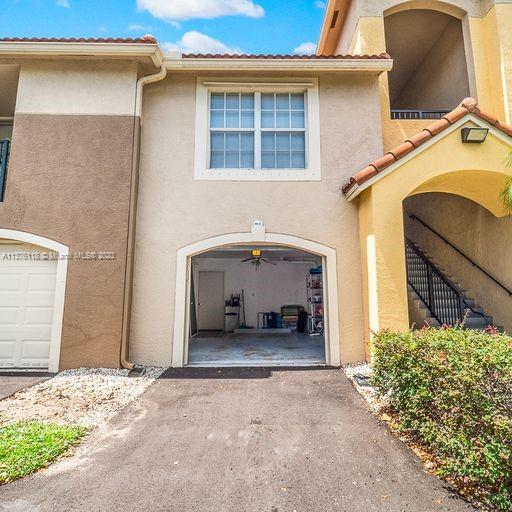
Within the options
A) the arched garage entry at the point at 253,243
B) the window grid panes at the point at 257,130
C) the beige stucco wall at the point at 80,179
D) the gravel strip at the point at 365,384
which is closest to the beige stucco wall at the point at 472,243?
the gravel strip at the point at 365,384

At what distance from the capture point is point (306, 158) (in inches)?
325

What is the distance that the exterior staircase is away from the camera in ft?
26.4

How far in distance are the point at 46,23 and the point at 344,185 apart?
28.7 ft

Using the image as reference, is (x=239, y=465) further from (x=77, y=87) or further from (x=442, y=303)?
(x=77, y=87)

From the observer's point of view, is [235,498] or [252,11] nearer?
[235,498]

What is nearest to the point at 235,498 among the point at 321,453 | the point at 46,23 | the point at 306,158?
the point at 321,453

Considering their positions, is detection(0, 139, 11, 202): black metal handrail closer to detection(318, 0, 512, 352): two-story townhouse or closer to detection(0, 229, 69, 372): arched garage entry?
detection(0, 229, 69, 372): arched garage entry

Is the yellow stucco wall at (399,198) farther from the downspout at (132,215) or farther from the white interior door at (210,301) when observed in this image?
the white interior door at (210,301)

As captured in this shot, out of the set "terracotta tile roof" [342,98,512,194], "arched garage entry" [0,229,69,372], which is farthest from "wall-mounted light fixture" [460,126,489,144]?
"arched garage entry" [0,229,69,372]

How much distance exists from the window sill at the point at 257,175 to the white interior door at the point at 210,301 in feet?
29.6

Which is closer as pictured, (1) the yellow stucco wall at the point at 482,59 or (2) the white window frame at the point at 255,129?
(2) the white window frame at the point at 255,129

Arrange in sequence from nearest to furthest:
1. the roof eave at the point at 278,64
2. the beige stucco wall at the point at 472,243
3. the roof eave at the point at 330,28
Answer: the roof eave at the point at 278,64
the beige stucco wall at the point at 472,243
the roof eave at the point at 330,28

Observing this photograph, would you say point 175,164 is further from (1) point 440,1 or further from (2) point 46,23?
(1) point 440,1

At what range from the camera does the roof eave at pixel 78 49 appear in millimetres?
7398
